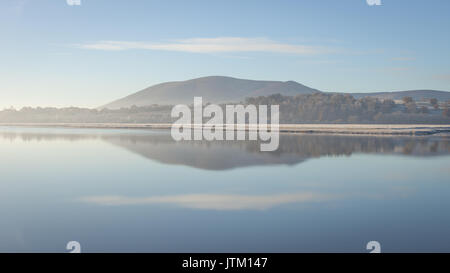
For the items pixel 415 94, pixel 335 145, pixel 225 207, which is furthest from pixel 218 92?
pixel 225 207

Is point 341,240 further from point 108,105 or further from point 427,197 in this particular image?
point 108,105

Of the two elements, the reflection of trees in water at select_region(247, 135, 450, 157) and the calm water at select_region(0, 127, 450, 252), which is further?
the reflection of trees in water at select_region(247, 135, 450, 157)

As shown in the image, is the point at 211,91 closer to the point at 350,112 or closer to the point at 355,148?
the point at 350,112

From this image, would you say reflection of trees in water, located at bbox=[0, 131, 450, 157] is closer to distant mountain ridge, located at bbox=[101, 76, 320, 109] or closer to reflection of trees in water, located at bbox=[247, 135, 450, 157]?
reflection of trees in water, located at bbox=[247, 135, 450, 157]

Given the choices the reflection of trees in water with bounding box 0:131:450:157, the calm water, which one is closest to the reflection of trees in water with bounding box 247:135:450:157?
the reflection of trees in water with bounding box 0:131:450:157

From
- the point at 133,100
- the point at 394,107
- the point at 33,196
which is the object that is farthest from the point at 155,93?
the point at 33,196

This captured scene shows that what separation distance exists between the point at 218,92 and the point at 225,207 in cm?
16012

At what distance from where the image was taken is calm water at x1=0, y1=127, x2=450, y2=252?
247 inches

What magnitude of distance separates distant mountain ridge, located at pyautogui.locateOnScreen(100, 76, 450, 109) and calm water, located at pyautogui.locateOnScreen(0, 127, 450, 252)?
142297mm

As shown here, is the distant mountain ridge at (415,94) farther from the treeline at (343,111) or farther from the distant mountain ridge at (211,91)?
the treeline at (343,111)

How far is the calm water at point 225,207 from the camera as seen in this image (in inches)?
247

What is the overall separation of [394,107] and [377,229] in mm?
77206

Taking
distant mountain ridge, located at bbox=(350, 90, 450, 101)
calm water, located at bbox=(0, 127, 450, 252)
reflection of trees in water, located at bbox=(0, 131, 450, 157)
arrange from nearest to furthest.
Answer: calm water, located at bbox=(0, 127, 450, 252) < reflection of trees in water, located at bbox=(0, 131, 450, 157) < distant mountain ridge, located at bbox=(350, 90, 450, 101)

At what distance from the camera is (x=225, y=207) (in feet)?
27.6
